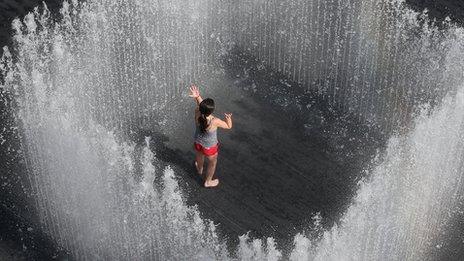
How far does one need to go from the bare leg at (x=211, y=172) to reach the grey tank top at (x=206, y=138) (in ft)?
0.90

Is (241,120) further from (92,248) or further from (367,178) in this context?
(92,248)

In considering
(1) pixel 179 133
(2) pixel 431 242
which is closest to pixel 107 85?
(1) pixel 179 133

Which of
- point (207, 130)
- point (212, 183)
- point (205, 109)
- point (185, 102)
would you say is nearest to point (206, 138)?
point (207, 130)

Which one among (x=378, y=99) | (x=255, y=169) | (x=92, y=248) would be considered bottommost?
(x=92, y=248)

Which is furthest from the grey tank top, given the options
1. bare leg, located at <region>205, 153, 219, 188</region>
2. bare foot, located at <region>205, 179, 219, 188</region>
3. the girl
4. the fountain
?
the fountain

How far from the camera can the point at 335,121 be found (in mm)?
10391

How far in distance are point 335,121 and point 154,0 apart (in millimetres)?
3284

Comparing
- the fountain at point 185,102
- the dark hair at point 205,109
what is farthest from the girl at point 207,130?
the fountain at point 185,102

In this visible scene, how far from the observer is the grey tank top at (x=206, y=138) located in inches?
355

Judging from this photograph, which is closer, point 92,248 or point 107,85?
point 92,248

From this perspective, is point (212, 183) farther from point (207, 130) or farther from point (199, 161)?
point (207, 130)

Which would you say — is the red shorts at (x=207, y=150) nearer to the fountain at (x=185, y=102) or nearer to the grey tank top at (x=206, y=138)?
the grey tank top at (x=206, y=138)

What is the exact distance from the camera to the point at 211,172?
9672mm

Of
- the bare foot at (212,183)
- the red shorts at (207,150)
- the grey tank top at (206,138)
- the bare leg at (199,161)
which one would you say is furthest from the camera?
the bare foot at (212,183)
